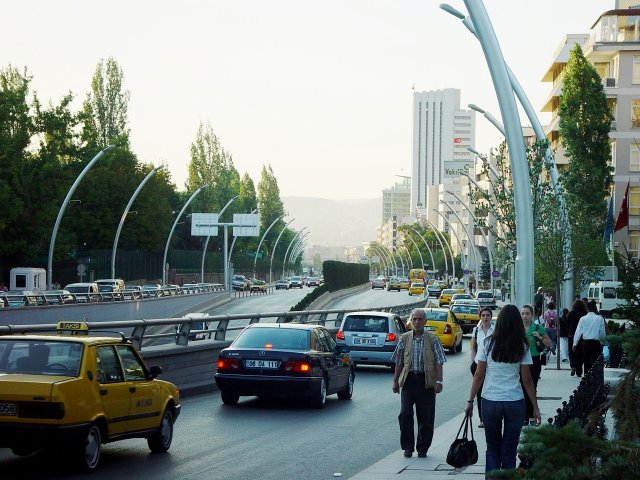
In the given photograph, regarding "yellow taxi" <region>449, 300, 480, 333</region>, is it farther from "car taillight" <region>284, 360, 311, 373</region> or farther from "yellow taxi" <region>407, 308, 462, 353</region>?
"car taillight" <region>284, 360, 311, 373</region>

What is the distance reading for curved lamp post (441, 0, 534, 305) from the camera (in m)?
19.4

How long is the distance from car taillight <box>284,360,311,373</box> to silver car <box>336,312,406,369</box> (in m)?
10.2

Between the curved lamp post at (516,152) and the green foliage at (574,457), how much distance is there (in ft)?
49.5

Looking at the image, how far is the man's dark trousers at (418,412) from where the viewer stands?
1393cm

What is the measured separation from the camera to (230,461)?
1351 centimetres

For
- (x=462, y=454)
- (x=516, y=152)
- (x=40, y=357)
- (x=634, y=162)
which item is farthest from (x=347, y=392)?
(x=634, y=162)

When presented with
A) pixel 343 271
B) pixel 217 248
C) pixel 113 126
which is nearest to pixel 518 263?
pixel 113 126

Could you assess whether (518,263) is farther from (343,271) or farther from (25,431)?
(343,271)

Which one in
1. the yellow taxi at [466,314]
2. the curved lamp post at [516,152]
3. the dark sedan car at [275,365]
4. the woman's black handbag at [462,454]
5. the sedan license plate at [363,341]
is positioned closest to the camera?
the woman's black handbag at [462,454]

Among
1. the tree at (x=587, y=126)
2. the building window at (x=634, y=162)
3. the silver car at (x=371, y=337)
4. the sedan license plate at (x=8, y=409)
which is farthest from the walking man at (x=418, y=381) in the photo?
the building window at (x=634, y=162)

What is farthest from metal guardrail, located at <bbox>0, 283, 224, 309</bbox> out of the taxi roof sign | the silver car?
the taxi roof sign

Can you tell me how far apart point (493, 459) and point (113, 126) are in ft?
321

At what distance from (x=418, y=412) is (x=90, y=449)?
3958mm

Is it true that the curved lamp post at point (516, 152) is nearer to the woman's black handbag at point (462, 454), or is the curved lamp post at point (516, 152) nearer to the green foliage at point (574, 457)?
the woman's black handbag at point (462, 454)
